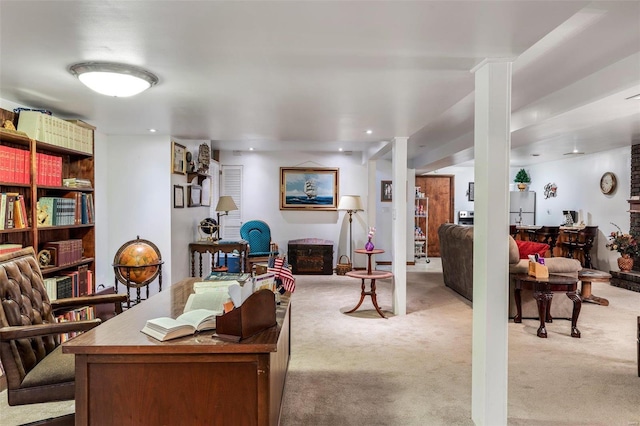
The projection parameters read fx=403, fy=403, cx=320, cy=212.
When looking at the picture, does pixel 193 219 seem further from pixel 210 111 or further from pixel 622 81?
pixel 622 81

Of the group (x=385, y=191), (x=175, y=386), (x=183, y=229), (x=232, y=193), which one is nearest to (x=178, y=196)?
(x=183, y=229)

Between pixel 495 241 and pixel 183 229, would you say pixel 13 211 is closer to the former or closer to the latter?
pixel 183 229

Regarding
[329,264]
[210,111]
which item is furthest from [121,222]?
[329,264]

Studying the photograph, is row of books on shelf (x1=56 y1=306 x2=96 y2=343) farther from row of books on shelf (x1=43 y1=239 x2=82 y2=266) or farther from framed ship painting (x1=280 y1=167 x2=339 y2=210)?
framed ship painting (x1=280 y1=167 x2=339 y2=210)

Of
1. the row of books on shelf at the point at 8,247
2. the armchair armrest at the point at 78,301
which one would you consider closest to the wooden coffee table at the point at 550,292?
the armchair armrest at the point at 78,301

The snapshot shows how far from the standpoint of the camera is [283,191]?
7.94m

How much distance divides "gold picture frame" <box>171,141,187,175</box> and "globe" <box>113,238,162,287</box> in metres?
1.09

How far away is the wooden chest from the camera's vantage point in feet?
24.2

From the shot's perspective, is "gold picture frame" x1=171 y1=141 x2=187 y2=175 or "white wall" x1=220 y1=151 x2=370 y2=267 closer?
"gold picture frame" x1=171 y1=141 x2=187 y2=175

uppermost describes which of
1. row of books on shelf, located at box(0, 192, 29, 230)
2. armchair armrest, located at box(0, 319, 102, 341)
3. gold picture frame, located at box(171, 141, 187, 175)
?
gold picture frame, located at box(171, 141, 187, 175)

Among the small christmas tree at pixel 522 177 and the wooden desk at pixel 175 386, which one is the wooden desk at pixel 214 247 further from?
the small christmas tree at pixel 522 177

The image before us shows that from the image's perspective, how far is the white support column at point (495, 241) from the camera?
225 centimetres

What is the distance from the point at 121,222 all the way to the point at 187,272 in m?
1.13

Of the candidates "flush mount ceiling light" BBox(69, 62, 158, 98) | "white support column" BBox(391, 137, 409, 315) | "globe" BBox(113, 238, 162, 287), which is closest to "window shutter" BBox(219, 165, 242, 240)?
"globe" BBox(113, 238, 162, 287)
